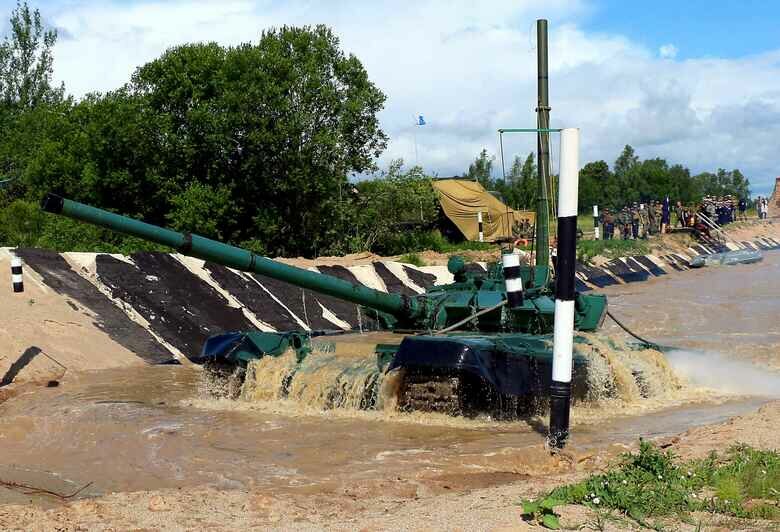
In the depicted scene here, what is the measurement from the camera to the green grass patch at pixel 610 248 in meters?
29.9

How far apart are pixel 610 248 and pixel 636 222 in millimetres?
5633

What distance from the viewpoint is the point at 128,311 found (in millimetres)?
14930

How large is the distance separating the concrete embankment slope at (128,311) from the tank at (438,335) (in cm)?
130

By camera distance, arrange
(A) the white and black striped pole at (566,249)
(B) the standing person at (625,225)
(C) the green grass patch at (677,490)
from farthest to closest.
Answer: (B) the standing person at (625,225) < (A) the white and black striped pole at (566,249) < (C) the green grass patch at (677,490)

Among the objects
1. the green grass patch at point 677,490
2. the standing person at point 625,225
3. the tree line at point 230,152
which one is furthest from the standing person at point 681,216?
the green grass patch at point 677,490

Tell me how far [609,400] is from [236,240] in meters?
15.7

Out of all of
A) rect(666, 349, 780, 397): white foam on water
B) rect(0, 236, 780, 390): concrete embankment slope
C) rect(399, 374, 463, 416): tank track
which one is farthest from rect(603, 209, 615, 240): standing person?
rect(399, 374, 463, 416): tank track

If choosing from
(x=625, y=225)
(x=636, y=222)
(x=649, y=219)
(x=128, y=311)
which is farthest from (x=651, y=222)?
(x=128, y=311)

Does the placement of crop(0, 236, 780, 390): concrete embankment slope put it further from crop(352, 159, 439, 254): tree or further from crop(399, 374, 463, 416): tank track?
crop(352, 159, 439, 254): tree

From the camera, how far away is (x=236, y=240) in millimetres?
25109

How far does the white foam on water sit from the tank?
56.8 inches

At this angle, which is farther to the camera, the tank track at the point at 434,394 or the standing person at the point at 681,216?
the standing person at the point at 681,216

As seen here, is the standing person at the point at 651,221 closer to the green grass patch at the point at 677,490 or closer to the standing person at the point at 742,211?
the standing person at the point at 742,211

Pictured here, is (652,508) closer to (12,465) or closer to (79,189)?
(12,465)
